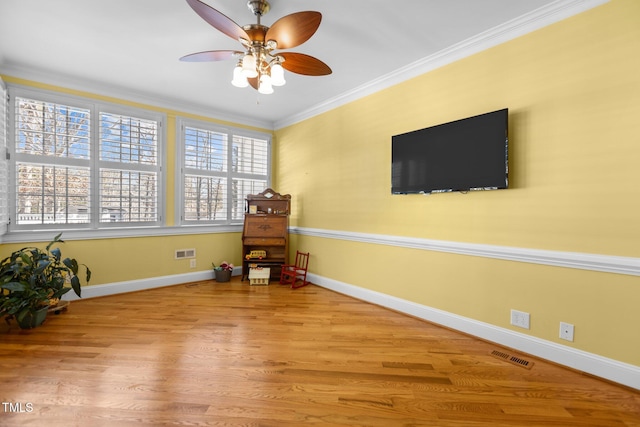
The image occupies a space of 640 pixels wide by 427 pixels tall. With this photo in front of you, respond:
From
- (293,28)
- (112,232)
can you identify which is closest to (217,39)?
(293,28)

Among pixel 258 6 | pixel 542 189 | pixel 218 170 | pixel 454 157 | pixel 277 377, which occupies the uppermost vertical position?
pixel 258 6

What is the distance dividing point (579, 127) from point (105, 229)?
483 centimetres

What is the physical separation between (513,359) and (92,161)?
4774 mm

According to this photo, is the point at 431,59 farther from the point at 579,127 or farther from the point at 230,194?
the point at 230,194

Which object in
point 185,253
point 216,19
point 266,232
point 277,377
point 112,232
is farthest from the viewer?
point 266,232

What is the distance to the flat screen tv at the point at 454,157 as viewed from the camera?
241 cm

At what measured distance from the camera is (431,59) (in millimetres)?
2934

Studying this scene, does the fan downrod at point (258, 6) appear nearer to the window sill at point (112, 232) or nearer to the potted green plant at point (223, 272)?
the window sill at point (112, 232)

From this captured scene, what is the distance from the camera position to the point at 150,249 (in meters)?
4.10

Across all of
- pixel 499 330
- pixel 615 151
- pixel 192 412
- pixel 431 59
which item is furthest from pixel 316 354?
pixel 431 59

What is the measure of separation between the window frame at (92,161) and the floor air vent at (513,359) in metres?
4.13

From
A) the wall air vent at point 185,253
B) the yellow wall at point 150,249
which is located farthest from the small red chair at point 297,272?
the wall air vent at point 185,253

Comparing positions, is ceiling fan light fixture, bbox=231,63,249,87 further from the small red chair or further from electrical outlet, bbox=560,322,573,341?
electrical outlet, bbox=560,322,573,341

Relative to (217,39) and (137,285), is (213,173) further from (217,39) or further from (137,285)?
(217,39)
